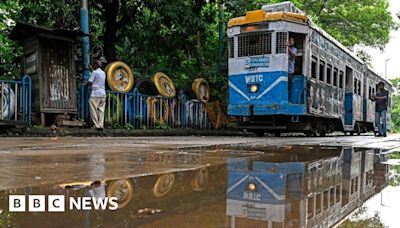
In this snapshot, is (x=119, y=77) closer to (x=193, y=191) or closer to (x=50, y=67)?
(x=50, y=67)

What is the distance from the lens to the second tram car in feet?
37.2

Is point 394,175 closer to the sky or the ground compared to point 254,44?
closer to the ground

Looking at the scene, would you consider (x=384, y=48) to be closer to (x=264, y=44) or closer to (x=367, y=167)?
(x=264, y=44)

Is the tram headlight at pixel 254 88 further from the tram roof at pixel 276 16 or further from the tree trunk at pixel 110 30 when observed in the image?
the tree trunk at pixel 110 30

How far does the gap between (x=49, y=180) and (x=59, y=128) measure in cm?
755

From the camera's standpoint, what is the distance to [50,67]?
10195 millimetres

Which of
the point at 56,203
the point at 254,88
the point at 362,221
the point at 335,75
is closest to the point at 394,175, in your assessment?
the point at 362,221

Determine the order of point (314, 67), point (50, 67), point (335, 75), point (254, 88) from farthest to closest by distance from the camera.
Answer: point (335, 75)
point (314, 67)
point (254, 88)
point (50, 67)

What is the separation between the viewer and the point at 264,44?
11.7 metres

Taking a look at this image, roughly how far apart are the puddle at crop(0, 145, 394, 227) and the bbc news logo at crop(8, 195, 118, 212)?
0.02 meters

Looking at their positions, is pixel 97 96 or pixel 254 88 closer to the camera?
pixel 97 96

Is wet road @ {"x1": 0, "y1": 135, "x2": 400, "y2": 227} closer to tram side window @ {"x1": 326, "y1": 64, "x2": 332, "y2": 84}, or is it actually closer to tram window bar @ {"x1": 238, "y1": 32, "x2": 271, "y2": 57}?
tram window bar @ {"x1": 238, "y1": 32, "x2": 271, "y2": 57}

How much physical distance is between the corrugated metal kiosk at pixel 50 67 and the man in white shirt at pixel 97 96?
1.71 feet

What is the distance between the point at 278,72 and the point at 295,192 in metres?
9.34
